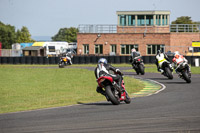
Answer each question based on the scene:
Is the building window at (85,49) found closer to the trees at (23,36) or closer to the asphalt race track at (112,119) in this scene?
the asphalt race track at (112,119)

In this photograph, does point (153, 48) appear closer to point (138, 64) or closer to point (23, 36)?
point (138, 64)

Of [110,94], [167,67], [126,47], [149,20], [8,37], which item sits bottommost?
[110,94]

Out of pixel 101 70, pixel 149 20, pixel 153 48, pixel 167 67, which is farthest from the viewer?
pixel 149 20

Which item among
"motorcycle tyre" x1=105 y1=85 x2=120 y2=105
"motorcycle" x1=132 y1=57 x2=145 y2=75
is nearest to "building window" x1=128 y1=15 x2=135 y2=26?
"motorcycle" x1=132 y1=57 x2=145 y2=75

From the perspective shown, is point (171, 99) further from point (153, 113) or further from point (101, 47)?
point (101, 47)

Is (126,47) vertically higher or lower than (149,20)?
lower

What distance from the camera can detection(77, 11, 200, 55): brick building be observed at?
60594 mm

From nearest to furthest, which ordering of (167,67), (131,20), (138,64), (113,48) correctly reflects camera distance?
1. (167,67)
2. (138,64)
3. (131,20)
4. (113,48)

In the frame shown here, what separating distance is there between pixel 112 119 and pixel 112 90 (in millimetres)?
3200

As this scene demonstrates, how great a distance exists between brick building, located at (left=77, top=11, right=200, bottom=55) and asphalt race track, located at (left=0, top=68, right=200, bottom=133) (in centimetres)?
4809

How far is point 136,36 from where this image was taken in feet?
202

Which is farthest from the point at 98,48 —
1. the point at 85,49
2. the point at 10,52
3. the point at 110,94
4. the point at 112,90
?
the point at 110,94

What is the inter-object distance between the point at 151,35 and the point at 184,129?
174ft

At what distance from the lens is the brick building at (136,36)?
199ft
